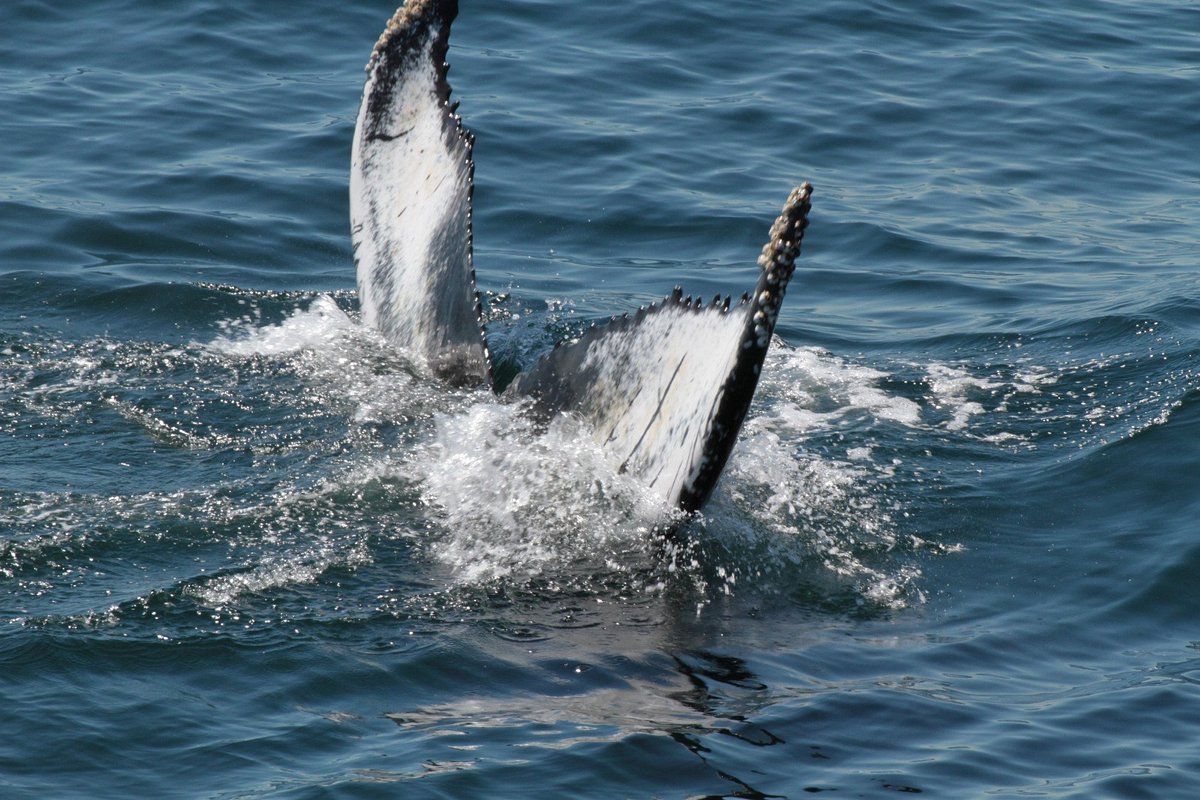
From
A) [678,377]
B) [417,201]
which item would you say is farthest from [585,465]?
[417,201]

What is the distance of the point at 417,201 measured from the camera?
770 cm

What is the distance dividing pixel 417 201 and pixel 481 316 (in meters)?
0.76

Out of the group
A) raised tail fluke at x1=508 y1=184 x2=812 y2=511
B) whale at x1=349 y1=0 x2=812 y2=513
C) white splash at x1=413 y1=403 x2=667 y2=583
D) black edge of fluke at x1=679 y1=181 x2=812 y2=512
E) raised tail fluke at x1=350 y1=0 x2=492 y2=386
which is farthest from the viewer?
raised tail fluke at x1=350 y1=0 x2=492 y2=386

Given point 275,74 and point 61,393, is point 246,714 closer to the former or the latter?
point 61,393

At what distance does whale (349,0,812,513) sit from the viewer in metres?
5.34

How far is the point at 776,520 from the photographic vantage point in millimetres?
7039

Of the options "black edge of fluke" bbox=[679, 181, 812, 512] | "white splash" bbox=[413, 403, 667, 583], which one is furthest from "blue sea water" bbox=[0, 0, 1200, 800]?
"black edge of fluke" bbox=[679, 181, 812, 512]

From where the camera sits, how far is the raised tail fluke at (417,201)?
7418 mm

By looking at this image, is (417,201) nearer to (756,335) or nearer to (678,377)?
(678,377)

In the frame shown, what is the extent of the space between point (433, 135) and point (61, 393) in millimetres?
2306

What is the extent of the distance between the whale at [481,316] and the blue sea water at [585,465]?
0.79 ft

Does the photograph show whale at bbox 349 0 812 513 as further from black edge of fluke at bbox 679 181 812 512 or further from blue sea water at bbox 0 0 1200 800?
blue sea water at bbox 0 0 1200 800

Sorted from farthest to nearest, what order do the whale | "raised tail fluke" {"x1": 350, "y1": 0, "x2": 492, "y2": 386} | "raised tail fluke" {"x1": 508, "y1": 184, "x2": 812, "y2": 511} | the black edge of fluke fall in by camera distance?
"raised tail fluke" {"x1": 350, "y1": 0, "x2": 492, "y2": 386} → the whale → "raised tail fluke" {"x1": 508, "y1": 184, "x2": 812, "y2": 511} → the black edge of fluke

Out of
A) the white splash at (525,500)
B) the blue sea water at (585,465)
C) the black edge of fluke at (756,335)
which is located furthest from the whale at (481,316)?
the blue sea water at (585,465)
